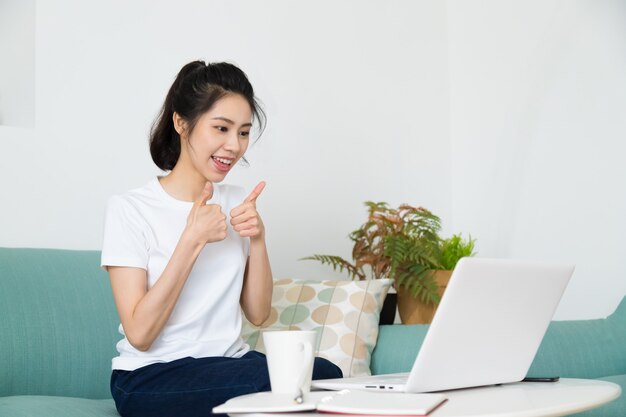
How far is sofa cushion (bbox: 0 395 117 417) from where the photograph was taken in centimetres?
152

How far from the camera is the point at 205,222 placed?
5.15ft

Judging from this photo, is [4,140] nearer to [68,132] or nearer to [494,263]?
[68,132]

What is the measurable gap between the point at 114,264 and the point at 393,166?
6.02 ft

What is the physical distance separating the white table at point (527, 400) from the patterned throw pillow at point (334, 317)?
2.99 ft

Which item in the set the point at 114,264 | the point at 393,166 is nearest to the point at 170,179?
the point at 114,264

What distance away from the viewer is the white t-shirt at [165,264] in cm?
167

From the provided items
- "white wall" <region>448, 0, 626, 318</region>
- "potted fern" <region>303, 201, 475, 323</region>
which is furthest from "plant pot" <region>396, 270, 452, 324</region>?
"white wall" <region>448, 0, 626, 318</region>

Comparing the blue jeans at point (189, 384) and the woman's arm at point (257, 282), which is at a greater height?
the woman's arm at point (257, 282)

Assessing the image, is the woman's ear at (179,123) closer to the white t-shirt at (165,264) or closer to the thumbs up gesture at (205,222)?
the white t-shirt at (165,264)

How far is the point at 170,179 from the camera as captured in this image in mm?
1865

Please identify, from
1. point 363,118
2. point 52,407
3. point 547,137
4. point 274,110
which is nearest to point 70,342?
point 52,407

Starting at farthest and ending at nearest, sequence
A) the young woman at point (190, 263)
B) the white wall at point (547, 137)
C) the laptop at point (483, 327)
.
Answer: the white wall at point (547, 137) < the young woman at point (190, 263) < the laptop at point (483, 327)

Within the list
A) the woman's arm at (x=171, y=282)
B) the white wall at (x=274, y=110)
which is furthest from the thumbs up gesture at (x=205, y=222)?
the white wall at (x=274, y=110)

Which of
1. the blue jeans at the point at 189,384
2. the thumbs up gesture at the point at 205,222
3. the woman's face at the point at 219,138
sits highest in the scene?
the woman's face at the point at 219,138
